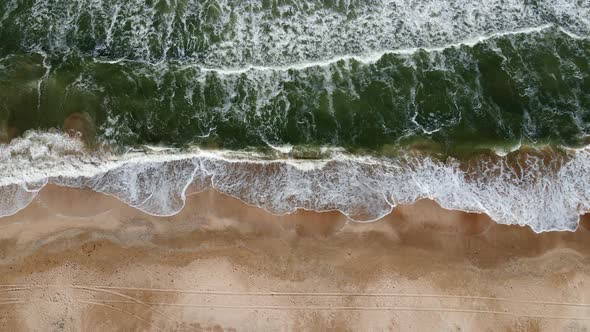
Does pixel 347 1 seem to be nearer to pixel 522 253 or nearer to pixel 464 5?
pixel 464 5

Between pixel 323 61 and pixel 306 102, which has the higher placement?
pixel 323 61

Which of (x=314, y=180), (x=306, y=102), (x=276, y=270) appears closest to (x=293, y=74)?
(x=306, y=102)

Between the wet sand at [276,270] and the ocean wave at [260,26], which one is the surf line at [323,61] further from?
the wet sand at [276,270]

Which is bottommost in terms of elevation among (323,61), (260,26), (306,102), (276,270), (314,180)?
(276,270)

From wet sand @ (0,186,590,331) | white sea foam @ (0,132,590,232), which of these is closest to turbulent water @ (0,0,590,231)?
white sea foam @ (0,132,590,232)

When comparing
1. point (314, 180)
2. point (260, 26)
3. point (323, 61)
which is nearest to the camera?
point (314, 180)

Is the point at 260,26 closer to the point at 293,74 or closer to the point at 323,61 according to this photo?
the point at 293,74

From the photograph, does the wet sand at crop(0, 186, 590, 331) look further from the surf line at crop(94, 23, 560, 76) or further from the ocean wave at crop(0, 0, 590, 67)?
the ocean wave at crop(0, 0, 590, 67)

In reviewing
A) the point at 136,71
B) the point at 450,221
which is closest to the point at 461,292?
the point at 450,221
